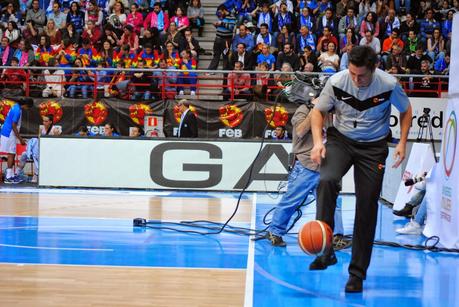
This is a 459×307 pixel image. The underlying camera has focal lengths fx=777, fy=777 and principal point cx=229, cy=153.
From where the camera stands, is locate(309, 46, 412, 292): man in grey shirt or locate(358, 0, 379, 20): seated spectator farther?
locate(358, 0, 379, 20): seated spectator

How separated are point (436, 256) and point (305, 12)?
14450 millimetres

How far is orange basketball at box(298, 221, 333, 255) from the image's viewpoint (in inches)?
255

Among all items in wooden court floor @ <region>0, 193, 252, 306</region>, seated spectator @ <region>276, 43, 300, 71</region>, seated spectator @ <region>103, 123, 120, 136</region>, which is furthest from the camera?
seated spectator @ <region>276, 43, 300, 71</region>

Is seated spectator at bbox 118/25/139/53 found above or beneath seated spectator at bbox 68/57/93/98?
above

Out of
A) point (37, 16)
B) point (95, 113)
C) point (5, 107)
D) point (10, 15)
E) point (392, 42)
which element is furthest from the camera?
point (10, 15)

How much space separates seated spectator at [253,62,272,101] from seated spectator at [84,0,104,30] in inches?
232

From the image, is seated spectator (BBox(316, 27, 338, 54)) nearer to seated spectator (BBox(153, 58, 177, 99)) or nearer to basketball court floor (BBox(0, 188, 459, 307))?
seated spectator (BBox(153, 58, 177, 99))

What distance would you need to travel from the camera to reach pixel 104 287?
6852 mm

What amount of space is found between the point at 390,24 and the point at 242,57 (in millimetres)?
4697

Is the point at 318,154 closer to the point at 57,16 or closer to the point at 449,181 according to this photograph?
the point at 449,181

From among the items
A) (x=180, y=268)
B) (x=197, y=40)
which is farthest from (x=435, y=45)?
(x=180, y=268)

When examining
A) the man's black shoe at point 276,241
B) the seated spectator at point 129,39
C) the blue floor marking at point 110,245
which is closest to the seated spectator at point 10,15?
the seated spectator at point 129,39

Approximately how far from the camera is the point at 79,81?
20672 mm

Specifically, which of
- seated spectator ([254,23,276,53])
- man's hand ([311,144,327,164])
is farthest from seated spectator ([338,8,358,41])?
man's hand ([311,144,327,164])
